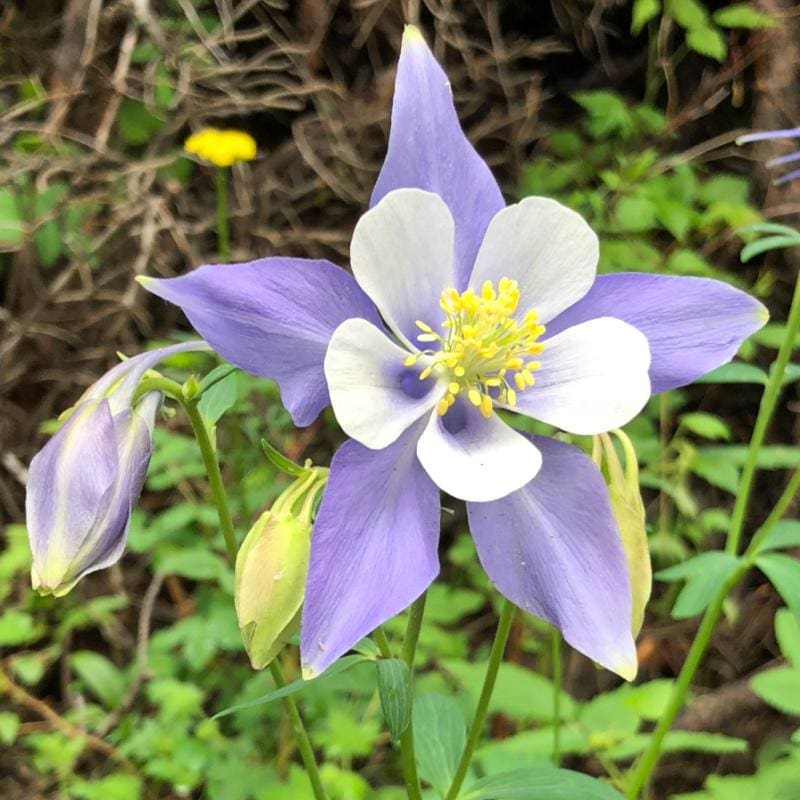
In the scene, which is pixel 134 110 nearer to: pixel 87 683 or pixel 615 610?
pixel 87 683

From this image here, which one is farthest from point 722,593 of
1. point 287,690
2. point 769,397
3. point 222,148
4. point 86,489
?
point 222,148

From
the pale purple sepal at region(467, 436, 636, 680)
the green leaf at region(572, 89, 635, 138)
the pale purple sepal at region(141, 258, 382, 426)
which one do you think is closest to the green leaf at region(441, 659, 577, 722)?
the pale purple sepal at region(467, 436, 636, 680)

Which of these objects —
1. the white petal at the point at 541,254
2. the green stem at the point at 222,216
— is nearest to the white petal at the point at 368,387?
the white petal at the point at 541,254

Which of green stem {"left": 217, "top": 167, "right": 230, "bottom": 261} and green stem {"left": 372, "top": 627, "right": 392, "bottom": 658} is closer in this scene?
green stem {"left": 372, "top": 627, "right": 392, "bottom": 658}

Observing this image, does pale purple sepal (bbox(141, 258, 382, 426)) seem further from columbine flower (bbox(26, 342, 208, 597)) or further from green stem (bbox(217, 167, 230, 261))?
green stem (bbox(217, 167, 230, 261))

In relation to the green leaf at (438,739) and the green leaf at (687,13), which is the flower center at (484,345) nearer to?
the green leaf at (438,739)

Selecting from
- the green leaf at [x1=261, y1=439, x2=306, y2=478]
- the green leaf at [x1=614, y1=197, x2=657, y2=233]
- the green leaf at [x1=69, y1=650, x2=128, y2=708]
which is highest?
the green leaf at [x1=261, y1=439, x2=306, y2=478]

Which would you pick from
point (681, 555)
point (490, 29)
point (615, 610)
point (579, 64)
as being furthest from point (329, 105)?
point (615, 610)
